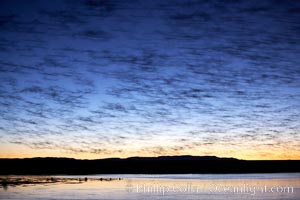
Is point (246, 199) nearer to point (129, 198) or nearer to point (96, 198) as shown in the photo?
point (129, 198)

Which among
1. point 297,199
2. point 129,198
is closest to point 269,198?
point 297,199

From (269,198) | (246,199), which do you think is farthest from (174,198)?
(269,198)

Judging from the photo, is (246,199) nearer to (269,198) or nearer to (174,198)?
(269,198)

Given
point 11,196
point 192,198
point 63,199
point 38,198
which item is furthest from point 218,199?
point 11,196

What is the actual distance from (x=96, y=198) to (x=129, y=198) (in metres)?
3.28

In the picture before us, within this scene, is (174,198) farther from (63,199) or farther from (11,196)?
(11,196)

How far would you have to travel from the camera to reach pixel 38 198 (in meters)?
37.8

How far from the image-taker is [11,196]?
3891 cm

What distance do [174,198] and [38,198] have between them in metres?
13.1

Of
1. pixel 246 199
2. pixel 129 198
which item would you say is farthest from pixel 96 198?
pixel 246 199

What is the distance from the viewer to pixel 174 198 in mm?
39312

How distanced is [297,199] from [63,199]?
22266mm

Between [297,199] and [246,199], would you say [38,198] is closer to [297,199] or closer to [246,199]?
[246,199]

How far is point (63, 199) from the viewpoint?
123ft
